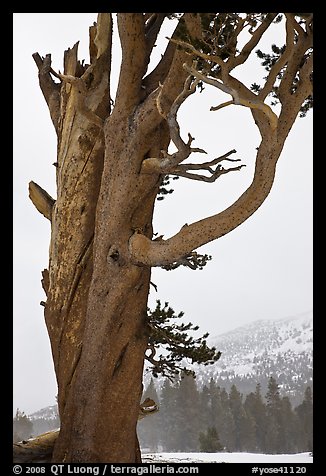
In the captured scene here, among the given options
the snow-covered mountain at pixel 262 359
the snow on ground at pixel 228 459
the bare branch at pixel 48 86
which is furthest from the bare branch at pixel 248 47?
the snow-covered mountain at pixel 262 359

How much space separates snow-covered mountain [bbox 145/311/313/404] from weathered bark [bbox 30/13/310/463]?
25.8ft

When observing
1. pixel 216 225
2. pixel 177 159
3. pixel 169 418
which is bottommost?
pixel 169 418

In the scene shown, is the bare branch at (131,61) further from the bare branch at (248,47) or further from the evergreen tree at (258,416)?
the evergreen tree at (258,416)

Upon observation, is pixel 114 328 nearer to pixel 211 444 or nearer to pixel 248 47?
pixel 248 47

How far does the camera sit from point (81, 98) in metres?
4.04

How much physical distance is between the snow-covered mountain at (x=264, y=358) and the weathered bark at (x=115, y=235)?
25.8 feet

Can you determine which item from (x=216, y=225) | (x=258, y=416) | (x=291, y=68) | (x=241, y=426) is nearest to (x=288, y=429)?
(x=258, y=416)

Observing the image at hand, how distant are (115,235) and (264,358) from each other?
12.4 meters

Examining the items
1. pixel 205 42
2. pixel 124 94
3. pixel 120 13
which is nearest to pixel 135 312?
pixel 124 94

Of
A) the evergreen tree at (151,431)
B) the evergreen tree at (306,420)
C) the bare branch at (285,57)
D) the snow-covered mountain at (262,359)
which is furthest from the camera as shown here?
the snow-covered mountain at (262,359)

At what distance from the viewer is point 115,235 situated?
3.79 meters

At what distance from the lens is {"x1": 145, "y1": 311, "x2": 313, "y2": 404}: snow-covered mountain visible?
12641 millimetres

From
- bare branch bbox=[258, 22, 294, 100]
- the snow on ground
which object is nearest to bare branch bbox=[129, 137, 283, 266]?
bare branch bbox=[258, 22, 294, 100]

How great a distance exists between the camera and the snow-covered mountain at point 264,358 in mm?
12641
